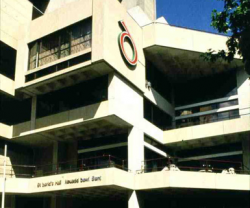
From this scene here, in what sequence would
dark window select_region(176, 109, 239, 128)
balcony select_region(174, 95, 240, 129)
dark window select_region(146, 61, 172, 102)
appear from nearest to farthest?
dark window select_region(146, 61, 172, 102)
dark window select_region(176, 109, 239, 128)
balcony select_region(174, 95, 240, 129)

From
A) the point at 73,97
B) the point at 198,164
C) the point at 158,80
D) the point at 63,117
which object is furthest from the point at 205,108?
the point at 63,117

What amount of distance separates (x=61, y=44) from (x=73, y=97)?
14.0 feet

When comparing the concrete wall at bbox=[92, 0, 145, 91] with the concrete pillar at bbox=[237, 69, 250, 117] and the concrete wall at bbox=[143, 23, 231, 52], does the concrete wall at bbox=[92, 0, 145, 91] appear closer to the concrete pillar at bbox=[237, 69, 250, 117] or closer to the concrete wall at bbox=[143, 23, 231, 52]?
the concrete wall at bbox=[143, 23, 231, 52]

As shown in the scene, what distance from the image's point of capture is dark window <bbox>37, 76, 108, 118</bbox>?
3139 centimetres

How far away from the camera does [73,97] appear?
32875 mm

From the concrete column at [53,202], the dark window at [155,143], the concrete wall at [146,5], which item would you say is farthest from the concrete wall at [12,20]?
the dark window at [155,143]

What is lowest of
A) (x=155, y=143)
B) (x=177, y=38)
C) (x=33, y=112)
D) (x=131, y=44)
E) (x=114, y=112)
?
(x=155, y=143)

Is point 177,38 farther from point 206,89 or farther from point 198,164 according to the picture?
point 198,164

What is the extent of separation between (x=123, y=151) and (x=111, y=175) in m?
5.30

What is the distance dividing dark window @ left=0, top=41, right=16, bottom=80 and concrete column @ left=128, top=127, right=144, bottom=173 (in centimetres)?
1248

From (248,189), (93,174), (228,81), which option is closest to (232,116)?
(228,81)

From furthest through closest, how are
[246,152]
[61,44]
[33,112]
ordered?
[246,152]
[33,112]
[61,44]

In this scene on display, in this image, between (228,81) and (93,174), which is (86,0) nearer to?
(93,174)

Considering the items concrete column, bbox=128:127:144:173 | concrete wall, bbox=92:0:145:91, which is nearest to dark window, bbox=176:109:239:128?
concrete column, bbox=128:127:144:173
